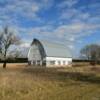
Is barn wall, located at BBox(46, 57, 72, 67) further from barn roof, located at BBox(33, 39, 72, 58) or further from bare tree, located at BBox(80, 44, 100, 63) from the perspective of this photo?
bare tree, located at BBox(80, 44, 100, 63)

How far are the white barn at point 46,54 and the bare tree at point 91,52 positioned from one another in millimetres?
40765

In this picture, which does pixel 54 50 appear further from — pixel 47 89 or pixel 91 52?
pixel 91 52

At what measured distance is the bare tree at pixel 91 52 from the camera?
107 metres

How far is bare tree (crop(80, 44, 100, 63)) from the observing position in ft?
352

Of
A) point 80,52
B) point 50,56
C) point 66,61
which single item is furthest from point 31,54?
point 80,52

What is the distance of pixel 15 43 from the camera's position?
181 ft

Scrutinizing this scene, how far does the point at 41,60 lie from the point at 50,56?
108 inches

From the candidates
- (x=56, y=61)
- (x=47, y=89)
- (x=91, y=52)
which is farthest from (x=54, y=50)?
(x=91, y=52)

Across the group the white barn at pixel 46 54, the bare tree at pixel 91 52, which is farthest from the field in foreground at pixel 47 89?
the bare tree at pixel 91 52

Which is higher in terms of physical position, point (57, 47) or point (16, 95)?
point (57, 47)

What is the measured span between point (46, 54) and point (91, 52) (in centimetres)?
5899

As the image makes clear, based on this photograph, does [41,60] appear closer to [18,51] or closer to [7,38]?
[18,51]

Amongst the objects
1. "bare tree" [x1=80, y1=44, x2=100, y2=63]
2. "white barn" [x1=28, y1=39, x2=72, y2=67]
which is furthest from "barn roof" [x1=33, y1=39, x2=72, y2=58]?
"bare tree" [x1=80, y1=44, x2=100, y2=63]

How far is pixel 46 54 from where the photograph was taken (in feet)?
196
